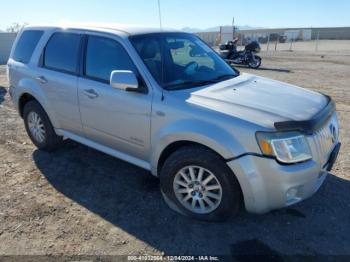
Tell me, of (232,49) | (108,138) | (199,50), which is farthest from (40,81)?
(232,49)

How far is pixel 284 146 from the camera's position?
2941 millimetres

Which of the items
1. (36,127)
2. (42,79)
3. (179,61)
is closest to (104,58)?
(179,61)

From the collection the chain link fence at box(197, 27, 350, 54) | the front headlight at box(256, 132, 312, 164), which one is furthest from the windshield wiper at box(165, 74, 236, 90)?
the chain link fence at box(197, 27, 350, 54)

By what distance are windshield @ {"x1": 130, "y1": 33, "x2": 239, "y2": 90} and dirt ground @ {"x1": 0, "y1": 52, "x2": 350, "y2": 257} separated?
1.36 m

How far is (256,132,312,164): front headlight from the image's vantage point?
292 cm

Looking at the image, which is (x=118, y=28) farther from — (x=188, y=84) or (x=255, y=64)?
(x=255, y=64)

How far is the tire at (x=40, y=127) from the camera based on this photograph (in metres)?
4.99

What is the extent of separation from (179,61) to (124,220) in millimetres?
1876

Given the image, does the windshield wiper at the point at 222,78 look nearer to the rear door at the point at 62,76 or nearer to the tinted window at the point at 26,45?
the rear door at the point at 62,76

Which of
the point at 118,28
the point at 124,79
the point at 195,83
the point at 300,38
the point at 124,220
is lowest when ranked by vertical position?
the point at 300,38

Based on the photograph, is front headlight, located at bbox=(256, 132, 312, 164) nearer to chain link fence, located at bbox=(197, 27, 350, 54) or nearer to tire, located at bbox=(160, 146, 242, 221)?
tire, located at bbox=(160, 146, 242, 221)

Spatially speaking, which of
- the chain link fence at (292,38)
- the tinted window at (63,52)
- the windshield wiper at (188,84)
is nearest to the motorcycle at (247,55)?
the tinted window at (63,52)

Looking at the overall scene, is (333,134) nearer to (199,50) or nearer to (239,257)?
(239,257)

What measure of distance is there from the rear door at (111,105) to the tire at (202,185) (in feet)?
1.42
